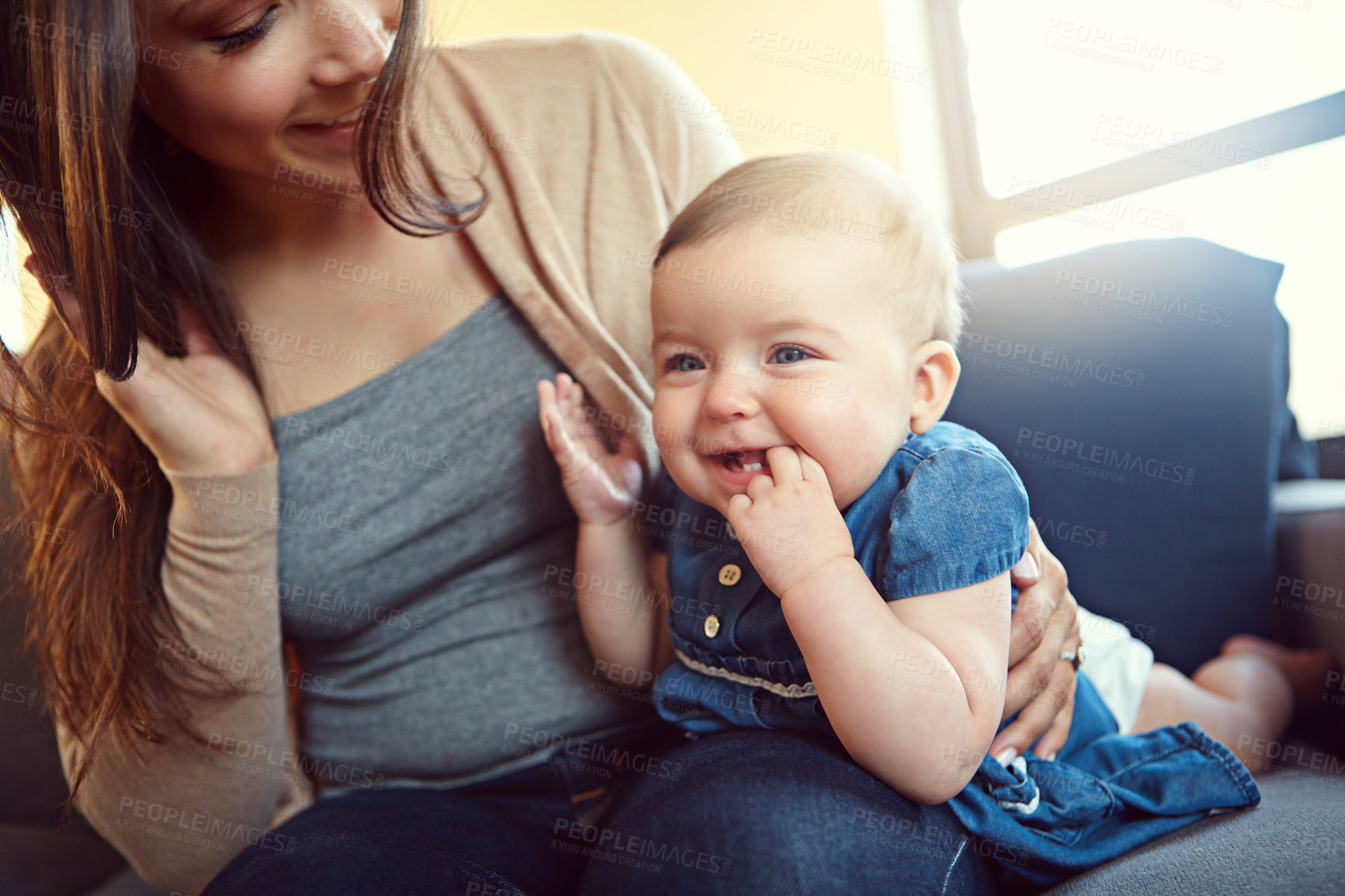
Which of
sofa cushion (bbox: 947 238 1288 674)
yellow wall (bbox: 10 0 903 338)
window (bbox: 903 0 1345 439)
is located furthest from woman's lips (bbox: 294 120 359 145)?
yellow wall (bbox: 10 0 903 338)

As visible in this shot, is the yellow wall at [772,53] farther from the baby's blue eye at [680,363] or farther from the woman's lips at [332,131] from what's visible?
the baby's blue eye at [680,363]

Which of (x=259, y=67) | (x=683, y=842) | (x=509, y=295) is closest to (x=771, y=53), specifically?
(x=509, y=295)

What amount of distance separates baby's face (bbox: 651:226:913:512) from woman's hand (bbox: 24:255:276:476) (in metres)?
0.56

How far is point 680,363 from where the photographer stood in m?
0.85

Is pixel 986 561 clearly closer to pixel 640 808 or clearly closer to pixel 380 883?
pixel 640 808

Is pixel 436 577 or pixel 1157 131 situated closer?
pixel 436 577

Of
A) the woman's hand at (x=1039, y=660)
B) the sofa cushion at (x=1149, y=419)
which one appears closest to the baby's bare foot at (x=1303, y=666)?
the sofa cushion at (x=1149, y=419)

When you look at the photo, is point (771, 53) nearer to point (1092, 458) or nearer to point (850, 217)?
point (1092, 458)

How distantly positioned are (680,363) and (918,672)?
0.38 meters

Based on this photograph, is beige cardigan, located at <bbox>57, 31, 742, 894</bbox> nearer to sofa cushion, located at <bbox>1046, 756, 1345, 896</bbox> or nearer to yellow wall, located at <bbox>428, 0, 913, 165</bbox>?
sofa cushion, located at <bbox>1046, 756, 1345, 896</bbox>

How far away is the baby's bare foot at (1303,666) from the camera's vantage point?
39.9 inches

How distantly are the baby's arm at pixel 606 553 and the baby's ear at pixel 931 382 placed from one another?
0.38 meters

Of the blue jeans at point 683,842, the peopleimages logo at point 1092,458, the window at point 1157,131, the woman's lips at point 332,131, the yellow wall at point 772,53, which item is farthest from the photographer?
the yellow wall at point 772,53

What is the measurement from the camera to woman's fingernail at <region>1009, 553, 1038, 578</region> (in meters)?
0.81
